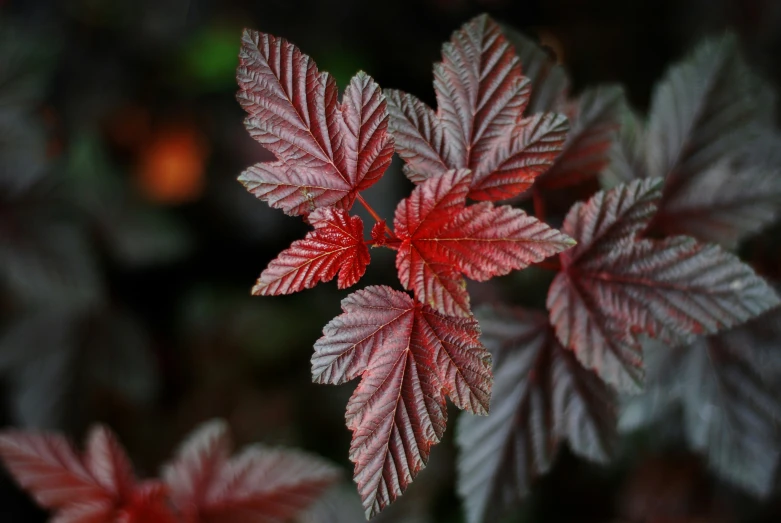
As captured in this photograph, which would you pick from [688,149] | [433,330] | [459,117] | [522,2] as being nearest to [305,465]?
[433,330]

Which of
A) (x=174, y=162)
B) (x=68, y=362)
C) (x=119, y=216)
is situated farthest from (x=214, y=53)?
(x=68, y=362)

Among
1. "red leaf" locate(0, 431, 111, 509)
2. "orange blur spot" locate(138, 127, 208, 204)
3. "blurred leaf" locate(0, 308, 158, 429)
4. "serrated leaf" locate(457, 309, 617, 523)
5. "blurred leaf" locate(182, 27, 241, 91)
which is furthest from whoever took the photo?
"orange blur spot" locate(138, 127, 208, 204)

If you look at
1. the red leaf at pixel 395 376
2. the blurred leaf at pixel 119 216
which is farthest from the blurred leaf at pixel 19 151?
the red leaf at pixel 395 376

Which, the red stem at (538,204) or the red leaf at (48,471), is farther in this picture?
the red leaf at (48,471)

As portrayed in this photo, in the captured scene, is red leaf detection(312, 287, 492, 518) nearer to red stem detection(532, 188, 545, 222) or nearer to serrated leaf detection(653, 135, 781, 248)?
red stem detection(532, 188, 545, 222)

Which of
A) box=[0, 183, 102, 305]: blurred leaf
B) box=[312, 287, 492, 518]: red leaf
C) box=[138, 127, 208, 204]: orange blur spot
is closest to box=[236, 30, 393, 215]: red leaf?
box=[312, 287, 492, 518]: red leaf

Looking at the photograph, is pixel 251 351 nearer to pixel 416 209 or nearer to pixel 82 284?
pixel 82 284

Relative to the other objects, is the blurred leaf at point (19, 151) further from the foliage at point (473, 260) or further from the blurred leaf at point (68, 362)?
the foliage at point (473, 260)
